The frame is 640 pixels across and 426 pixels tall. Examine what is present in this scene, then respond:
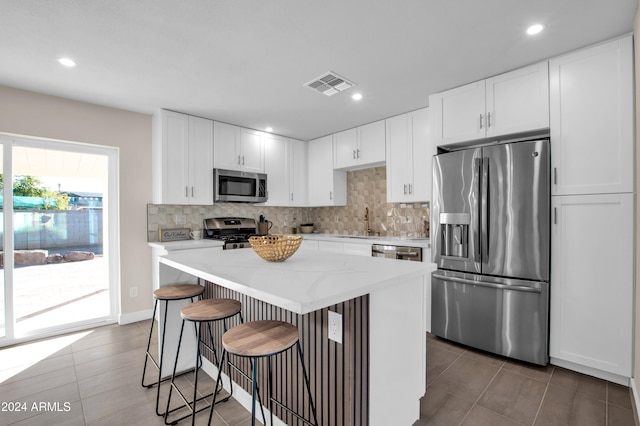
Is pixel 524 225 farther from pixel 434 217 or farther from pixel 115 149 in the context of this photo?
pixel 115 149

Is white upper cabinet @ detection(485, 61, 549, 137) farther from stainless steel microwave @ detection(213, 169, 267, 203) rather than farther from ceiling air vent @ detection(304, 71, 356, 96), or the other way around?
stainless steel microwave @ detection(213, 169, 267, 203)

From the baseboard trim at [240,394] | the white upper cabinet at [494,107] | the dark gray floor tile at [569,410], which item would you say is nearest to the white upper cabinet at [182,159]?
the baseboard trim at [240,394]

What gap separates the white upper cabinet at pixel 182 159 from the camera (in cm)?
349

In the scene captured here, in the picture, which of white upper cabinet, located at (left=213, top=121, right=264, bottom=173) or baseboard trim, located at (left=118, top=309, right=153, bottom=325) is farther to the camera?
white upper cabinet, located at (left=213, top=121, right=264, bottom=173)

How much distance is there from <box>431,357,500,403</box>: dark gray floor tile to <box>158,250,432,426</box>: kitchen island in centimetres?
48

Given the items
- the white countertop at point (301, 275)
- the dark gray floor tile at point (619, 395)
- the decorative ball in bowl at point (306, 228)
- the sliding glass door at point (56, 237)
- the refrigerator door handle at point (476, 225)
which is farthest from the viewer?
the decorative ball in bowl at point (306, 228)

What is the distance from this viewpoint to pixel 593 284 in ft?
7.11

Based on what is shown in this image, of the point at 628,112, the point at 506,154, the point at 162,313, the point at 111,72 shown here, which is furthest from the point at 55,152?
the point at 628,112

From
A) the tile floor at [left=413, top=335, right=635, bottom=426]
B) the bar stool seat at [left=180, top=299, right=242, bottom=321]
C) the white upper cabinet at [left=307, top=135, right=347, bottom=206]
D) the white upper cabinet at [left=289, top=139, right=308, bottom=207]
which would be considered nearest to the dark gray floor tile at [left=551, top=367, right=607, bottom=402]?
the tile floor at [left=413, top=335, right=635, bottom=426]

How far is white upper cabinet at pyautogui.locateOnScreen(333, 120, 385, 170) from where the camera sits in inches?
156

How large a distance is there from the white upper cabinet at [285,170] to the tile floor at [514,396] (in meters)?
3.06

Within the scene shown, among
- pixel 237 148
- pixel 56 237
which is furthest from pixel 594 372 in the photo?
pixel 56 237

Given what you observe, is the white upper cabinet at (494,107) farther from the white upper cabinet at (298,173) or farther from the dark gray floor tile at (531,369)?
the white upper cabinet at (298,173)

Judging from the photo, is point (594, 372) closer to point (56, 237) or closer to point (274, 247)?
point (274, 247)
